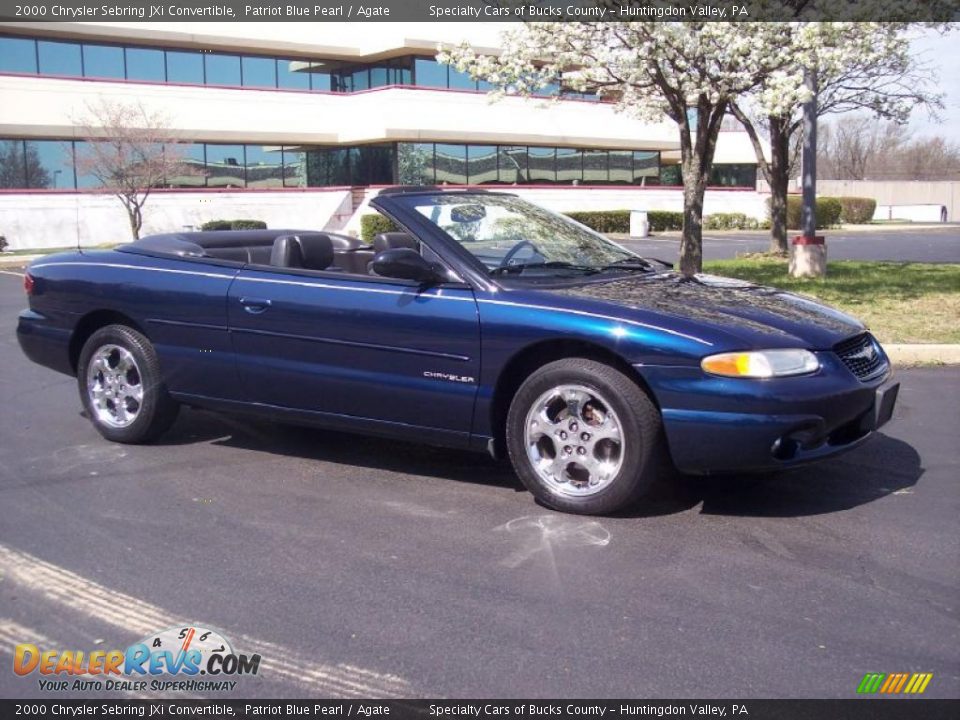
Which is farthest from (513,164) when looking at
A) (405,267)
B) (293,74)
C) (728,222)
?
(405,267)

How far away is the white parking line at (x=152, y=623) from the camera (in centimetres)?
344

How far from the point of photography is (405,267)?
5.50 m

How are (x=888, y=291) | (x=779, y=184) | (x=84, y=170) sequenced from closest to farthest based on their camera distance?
1. (x=888, y=291)
2. (x=779, y=184)
3. (x=84, y=170)

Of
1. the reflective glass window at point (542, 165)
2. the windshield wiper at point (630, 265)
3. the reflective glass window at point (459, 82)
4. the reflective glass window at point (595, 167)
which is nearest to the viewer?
the windshield wiper at point (630, 265)

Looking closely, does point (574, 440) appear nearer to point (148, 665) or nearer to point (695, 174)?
point (148, 665)

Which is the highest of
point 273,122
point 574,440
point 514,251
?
point 273,122

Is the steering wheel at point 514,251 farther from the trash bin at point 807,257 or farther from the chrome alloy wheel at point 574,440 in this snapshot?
the trash bin at point 807,257

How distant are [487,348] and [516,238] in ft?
3.27

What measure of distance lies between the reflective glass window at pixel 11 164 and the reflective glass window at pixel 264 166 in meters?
7.37

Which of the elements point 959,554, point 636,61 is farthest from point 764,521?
point 636,61

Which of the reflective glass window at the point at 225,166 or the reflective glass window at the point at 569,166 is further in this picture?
the reflective glass window at the point at 569,166

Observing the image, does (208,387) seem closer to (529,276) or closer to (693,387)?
(529,276)

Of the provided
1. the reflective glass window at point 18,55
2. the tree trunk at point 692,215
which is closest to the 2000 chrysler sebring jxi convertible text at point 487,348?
the tree trunk at point 692,215

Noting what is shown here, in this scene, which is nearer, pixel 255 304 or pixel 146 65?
pixel 255 304
